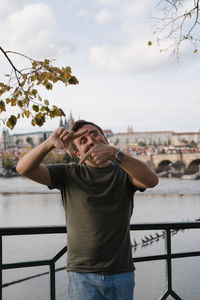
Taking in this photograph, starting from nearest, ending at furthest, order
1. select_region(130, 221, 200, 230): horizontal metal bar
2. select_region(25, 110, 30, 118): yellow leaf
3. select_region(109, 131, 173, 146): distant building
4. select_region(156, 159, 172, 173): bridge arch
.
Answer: select_region(130, 221, 200, 230): horizontal metal bar
select_region(25, 110, 30, 118): yellow leaf
select_region(156, 159, 172, 173): bridge arch
select_region(109, 131, 173, 146): distant building

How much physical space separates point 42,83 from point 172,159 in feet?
116

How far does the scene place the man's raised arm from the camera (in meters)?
0.94

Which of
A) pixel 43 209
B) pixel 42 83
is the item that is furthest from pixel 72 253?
pixel 43 209

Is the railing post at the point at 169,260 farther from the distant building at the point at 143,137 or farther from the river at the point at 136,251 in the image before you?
the distant building at the point at 143,137

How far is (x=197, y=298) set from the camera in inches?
284

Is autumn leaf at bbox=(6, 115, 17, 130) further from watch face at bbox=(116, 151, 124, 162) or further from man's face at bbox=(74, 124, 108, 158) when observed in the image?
watch face at bbox=(116, 151, 124, 162)

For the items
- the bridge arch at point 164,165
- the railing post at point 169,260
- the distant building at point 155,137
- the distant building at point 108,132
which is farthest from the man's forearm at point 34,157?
the distant building at point 155,137

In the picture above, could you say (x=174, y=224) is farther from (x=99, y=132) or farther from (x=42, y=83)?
(x=42, y=83)

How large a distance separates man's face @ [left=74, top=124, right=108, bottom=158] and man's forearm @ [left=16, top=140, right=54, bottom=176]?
0.32 feet

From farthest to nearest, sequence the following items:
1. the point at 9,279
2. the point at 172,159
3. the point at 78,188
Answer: the point at 172,159, the point at 9,279, the point at 78,188

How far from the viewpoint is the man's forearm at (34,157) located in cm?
95

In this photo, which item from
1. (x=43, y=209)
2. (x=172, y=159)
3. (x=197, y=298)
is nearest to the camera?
(x=197, y=298)

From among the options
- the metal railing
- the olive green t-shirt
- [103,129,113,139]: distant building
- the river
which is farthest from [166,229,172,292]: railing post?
[103,129,113,139]: distant building

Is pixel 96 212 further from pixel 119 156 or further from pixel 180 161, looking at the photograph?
pixel 180 161
